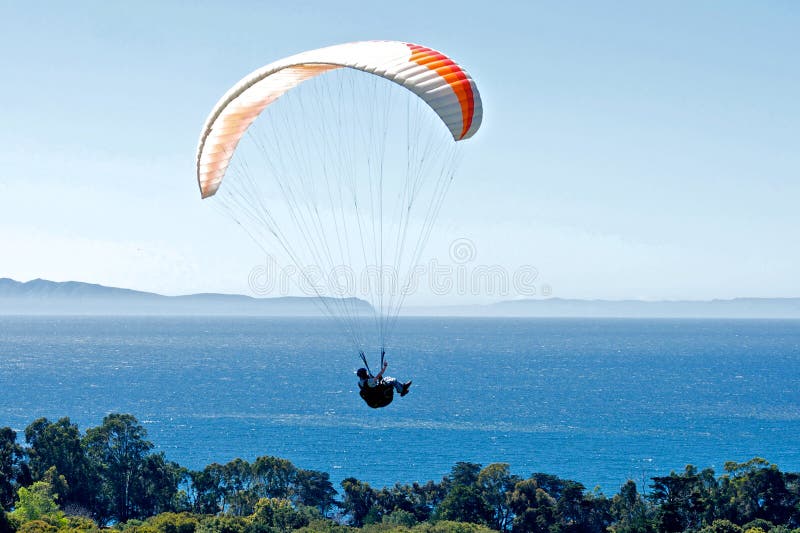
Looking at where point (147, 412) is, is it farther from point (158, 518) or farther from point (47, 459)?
point (158, 518)

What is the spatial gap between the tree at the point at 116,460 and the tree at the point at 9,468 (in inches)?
176

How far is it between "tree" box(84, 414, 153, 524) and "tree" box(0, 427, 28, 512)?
4471 mm

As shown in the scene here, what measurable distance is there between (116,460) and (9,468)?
6223 mm

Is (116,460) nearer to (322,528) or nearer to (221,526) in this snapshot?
(221,526)

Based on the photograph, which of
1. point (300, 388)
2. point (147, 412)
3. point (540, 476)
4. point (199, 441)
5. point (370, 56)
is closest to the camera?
point (370, 56)

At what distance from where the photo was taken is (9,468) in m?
43.2

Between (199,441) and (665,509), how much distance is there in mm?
50133

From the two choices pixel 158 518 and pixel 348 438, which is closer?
pixel 158 518

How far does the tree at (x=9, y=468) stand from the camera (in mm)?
41656

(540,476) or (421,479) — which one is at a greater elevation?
(540,476)

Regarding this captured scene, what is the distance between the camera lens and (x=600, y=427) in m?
83.8

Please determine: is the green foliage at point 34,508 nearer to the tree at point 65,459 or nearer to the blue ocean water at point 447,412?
the tree at point 65,459

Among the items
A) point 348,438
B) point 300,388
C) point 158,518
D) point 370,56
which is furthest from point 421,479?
point 300,388

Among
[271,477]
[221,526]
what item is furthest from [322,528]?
[271,477]
